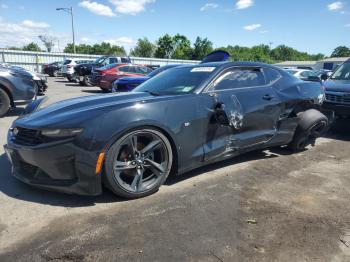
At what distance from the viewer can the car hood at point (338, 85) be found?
6.92 m

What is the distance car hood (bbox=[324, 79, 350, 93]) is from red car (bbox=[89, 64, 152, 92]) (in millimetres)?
9379

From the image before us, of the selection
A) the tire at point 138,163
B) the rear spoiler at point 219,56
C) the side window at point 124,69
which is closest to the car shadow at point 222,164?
the tire at point 138,163

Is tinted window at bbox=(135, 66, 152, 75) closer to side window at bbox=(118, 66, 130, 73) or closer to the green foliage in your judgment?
side window at bbox=(118, 66, 130, 73)

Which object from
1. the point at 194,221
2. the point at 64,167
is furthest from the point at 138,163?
the point at 194,221

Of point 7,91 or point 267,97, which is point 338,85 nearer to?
point 267,97

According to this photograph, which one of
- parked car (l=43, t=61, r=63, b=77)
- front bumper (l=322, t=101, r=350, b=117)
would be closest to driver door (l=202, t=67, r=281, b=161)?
front bumper (l=322, t=101, r=350, b=117)

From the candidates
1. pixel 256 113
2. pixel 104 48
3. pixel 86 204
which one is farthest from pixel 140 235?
pixel 104 48

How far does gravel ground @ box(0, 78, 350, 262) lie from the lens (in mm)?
2617

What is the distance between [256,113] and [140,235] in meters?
2.57

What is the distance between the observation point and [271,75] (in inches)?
205

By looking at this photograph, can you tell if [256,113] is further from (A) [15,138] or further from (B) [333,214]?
(A) [15,138]

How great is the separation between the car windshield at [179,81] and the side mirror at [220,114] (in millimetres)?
372

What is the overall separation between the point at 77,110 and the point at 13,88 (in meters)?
5.39

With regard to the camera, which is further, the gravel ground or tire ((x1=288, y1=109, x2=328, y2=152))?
tire ((x1=288, y1=109, x2=328, y2=152))
